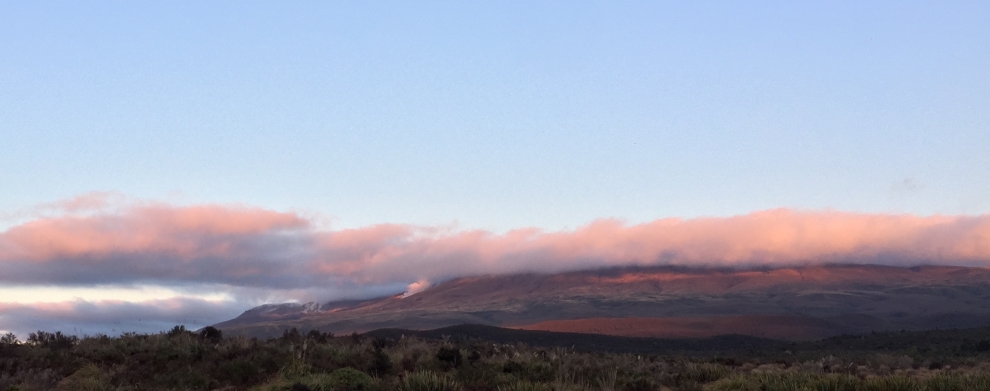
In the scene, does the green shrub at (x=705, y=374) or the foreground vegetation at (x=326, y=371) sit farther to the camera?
the green shrub at (x=705, y=374)

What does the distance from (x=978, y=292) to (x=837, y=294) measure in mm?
25931

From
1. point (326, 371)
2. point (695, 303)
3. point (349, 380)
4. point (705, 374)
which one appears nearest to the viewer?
point (349, 380)

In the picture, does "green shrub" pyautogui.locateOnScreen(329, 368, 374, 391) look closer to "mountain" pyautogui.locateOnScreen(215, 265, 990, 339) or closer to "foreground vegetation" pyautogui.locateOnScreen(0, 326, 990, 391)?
"foreground vegetation" pyautogui.locateOnScreen(0, 326, 990, 391)

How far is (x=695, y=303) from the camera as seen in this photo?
130 metres

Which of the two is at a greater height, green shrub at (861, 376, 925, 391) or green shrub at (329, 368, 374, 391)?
green shrub at (329, 368, 374, 391)

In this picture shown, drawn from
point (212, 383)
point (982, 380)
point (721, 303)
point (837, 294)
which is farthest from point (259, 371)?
point (837, 294)

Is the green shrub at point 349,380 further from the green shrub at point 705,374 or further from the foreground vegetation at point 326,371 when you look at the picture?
the green shrub at point 705,374

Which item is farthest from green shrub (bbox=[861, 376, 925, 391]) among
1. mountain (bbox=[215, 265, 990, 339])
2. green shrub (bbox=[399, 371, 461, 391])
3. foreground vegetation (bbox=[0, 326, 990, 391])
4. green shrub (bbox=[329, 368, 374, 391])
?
mountain (bbox=[215, 265, 990, 339])

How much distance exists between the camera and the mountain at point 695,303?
9844 centimetres

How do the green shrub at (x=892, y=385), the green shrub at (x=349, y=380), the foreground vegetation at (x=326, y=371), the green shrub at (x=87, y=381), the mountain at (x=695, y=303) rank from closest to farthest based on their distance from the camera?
the green shrub at (x=892, y=385)
the green shrub at (x=349, y=380)
the foreground vegetation at (x=326, y=371)
the green shrub at (x=87, y=381)
the mountain at (x=695, y=303)

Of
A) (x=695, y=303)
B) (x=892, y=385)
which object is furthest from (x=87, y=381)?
(x=695, y=303)

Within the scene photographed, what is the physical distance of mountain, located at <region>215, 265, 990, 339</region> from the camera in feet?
323

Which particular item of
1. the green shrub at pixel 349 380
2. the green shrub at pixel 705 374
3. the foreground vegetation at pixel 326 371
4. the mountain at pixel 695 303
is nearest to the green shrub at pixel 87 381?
the foreground vegetation at pixel 326 371

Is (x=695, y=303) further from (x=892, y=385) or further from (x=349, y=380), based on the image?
(x=349, y=380)
